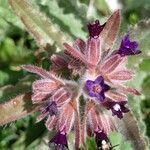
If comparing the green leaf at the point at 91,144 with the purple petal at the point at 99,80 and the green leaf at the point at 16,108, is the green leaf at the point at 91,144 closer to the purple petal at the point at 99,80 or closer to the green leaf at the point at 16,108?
the green leaf at the point at 16,108

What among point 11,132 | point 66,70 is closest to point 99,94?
point 66,70

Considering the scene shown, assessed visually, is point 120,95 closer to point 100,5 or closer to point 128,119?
point 128,119

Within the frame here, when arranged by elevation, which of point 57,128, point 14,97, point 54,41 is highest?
point 54,41

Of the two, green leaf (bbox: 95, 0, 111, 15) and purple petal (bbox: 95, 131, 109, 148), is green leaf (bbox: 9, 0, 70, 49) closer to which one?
purple petal (bbox: 95, 131, 109, 148)

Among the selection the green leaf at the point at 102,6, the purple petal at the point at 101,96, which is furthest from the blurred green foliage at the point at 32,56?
the purple petal at the point at 101,96

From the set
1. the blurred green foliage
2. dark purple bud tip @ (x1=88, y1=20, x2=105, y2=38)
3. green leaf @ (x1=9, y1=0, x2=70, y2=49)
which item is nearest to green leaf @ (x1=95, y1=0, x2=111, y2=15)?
the blurred green foliage

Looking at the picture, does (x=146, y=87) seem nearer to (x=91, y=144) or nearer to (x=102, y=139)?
(x=91, y=144)

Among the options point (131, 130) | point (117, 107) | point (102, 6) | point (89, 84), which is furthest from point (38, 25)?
point (102, 6)
